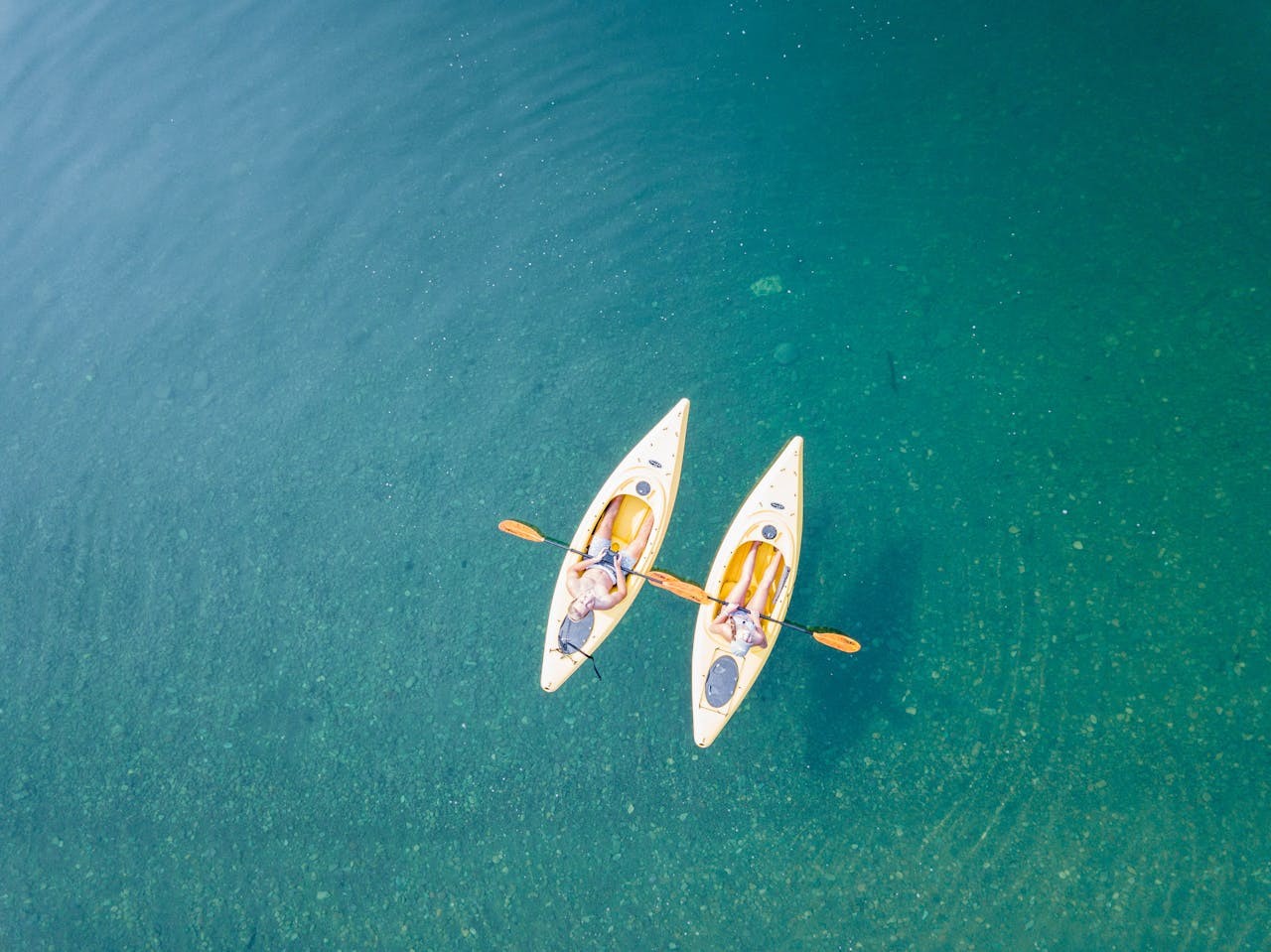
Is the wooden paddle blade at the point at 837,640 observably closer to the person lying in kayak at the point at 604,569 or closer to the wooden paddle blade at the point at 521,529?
the person lying in kayak at the point at 604,569

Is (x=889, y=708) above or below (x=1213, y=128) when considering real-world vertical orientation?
below

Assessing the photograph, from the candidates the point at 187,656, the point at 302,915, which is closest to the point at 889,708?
the point at 302,915

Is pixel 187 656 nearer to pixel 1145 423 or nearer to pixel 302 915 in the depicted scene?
pixel 302 915

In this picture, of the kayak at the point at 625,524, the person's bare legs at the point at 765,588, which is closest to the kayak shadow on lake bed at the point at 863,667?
the person's bare legs at the point at 765,588

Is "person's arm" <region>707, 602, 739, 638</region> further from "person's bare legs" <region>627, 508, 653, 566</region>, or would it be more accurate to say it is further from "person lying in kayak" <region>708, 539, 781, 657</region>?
"person's bare legs" <region>627, 508, 653, 566</region>

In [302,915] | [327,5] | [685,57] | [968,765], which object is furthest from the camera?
[327,5]

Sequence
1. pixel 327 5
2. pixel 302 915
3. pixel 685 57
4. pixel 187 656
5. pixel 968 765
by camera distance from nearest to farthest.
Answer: pixel 968 765 → pixel 302 915 → pixel 187 656 → pixel 685 57 → pixel 327 5
